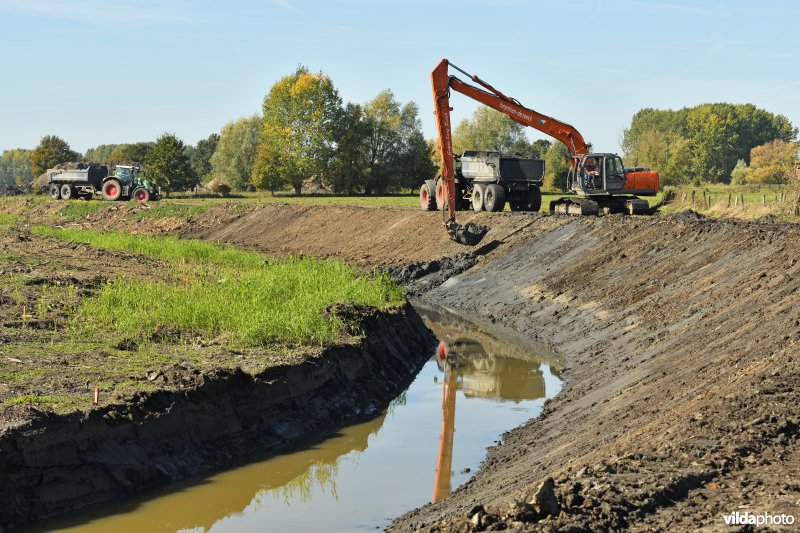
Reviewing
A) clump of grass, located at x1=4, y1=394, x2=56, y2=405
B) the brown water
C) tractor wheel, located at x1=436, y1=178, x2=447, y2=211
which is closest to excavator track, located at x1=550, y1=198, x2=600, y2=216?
tractor wheel, located at x1=436, y1=178, x2=447, y2=211

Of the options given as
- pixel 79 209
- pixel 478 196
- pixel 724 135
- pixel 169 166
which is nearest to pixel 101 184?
pixel 79 209

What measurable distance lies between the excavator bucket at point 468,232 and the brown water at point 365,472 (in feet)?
49.0

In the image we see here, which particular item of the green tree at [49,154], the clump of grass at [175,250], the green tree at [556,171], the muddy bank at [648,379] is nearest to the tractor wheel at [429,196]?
the clump of grass at [175,250]

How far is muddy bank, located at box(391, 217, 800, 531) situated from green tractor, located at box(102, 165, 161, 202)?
114 feet

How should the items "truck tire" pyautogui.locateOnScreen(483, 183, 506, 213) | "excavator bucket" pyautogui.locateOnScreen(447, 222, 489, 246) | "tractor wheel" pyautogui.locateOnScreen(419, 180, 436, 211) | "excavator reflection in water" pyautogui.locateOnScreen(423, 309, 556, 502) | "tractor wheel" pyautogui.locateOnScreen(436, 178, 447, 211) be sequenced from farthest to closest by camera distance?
"tractor wheel" pyautogui.locateOnScreen(419, 180, 436, 211), "tractor wheel" pyautogui.locateOnScreen(436, 178, 447, 211), "truck tire" pyautogui.locateOnScreen(483, 183, 506, 213), "excavator bucket" pyautogui.locateOnScreen(447, 222, 489, 246), "excavator reflection in water" pyautogui.locateOnScreen(423, 309, 556, 502)

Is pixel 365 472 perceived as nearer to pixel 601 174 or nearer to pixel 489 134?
pixel 601 174

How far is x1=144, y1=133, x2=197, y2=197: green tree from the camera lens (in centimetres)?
8200

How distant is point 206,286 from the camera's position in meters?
24.4

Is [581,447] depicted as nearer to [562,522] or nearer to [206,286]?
[562,522]

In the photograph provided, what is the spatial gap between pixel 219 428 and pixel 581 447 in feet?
17.8

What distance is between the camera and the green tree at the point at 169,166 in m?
82.0

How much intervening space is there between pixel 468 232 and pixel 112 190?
111 feet

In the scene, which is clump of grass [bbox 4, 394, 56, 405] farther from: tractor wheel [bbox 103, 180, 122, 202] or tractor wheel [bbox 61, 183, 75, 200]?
tractor wheel [bbox 61, 183, 75, 200]

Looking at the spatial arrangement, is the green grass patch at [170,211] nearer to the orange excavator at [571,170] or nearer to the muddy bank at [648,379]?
the orange excavator at [571,170]
